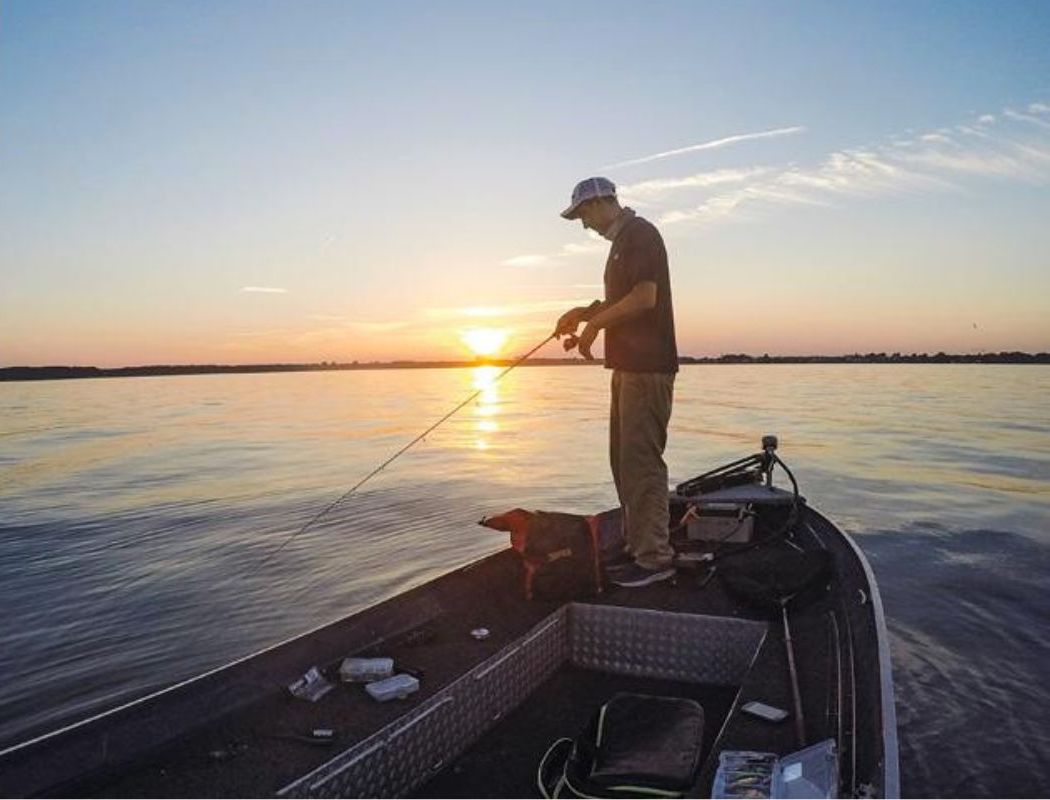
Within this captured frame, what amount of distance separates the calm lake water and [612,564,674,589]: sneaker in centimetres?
233

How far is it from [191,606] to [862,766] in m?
9.19

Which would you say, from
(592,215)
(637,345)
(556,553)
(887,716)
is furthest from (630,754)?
(592,215)

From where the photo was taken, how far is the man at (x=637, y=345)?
5.36 metres

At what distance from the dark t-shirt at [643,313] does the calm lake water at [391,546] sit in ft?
11.9

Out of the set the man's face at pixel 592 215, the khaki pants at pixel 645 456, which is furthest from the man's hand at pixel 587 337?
the man's face at pixel 592 215

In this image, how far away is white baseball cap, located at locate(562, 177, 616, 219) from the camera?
5.41m

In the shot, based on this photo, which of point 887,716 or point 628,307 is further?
point 628,307

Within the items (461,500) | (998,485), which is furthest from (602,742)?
(998,485)

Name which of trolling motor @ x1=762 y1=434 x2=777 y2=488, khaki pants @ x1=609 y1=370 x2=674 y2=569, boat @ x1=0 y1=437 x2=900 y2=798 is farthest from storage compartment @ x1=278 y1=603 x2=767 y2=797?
trolling motor @ x1=762 y1=434 x2=777 y2=488

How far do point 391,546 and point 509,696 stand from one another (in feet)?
31.9

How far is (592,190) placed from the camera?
541 cm

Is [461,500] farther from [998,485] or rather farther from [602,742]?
[602,742]

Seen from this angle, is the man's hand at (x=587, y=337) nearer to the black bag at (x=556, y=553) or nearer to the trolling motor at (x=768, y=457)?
the black bag at (x=556, y=553)

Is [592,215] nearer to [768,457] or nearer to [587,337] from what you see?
[587,337]
